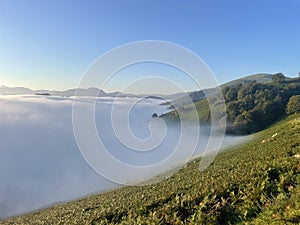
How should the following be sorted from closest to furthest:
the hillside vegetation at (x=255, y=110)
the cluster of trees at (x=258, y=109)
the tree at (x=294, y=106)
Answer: the tree at (x=294, y=106) < the cluster of trees at (x=258, y=109) < the hillside vegetation at (x=255, y=110)

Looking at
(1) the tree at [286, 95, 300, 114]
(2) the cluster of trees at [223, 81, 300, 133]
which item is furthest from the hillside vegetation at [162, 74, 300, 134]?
(1) the tree at [286, 95, 300, 114]

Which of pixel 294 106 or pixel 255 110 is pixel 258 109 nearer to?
pixel 255 110

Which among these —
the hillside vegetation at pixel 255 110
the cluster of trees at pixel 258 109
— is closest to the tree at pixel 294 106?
the cluster of trees at pixel 258 109

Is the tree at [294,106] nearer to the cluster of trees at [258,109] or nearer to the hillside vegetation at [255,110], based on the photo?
the cluster of trees at [258,109]

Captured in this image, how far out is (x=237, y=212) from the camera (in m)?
12.0

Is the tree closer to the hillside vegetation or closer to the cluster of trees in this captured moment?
the cluster of trees

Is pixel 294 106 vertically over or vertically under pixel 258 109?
under

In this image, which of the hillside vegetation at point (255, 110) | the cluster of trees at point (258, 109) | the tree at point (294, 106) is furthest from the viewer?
the hillside vegetation at point (255, 110)

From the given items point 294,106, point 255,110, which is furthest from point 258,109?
point 294,106

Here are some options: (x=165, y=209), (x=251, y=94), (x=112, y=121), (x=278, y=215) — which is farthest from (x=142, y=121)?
(x=251, y=94)

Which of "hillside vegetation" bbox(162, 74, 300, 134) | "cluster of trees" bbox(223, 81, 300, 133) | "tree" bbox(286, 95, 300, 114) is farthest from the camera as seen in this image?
"hillside vegetation" bbox(162, 74, 300, 134)

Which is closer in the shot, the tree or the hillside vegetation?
the tree

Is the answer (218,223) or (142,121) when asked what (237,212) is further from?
(142,121)

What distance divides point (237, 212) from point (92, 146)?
9974 mm
